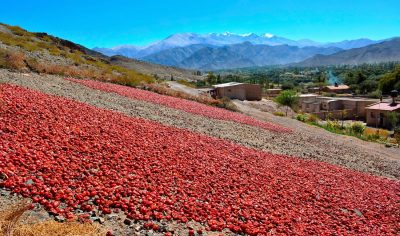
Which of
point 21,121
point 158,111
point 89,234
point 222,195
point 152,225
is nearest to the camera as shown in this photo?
point 89,234

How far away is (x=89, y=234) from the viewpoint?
229 inches

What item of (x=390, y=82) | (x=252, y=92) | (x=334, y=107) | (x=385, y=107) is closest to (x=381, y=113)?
(x=385, y=107)

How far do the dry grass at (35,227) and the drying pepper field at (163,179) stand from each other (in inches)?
17.4

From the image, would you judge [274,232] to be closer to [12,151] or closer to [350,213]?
[350,213]

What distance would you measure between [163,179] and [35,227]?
349cm

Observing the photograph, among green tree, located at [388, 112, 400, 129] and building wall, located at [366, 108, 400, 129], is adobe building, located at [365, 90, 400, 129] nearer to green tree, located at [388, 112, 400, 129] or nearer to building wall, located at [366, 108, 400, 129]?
building wall, located at [366, 108, 400, 129]

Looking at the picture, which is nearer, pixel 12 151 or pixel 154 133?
pixel 12 151

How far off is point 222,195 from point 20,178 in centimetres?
429

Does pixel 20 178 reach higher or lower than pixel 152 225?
higher

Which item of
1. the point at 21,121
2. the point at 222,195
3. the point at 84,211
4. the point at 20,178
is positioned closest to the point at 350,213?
the point at 222,195

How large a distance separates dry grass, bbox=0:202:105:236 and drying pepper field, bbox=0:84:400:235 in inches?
17.4

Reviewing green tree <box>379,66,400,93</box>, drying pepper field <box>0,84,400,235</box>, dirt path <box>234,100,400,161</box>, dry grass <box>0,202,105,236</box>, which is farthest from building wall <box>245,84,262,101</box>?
dry grass <box>0,202,105,236</box>

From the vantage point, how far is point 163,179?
28.6 feet

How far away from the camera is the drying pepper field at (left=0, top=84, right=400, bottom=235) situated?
7238mm
